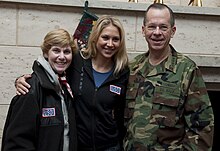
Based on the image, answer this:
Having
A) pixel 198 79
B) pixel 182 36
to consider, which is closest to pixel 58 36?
pixel 198 79

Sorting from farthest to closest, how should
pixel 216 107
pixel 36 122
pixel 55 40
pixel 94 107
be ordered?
pixel 216 107, pixel 94 107, pixel 55 40, pixel 36 122

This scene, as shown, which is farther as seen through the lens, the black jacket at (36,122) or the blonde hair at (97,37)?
the blonde hair at (97,37)

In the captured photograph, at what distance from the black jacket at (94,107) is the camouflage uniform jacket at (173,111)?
0.35 ft

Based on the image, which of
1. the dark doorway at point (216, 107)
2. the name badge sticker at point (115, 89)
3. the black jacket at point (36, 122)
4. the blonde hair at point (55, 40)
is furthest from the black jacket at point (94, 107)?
the dark doorway at point (216, 107)

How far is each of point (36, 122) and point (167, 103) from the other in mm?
627

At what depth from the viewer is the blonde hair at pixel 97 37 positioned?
1970 mm

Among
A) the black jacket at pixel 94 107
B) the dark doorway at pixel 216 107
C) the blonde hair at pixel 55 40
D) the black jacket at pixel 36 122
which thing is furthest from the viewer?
the dark doorway at pixel 216 107

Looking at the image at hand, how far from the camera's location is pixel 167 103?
6.10 ft

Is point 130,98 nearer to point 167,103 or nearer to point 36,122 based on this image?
point 167,103

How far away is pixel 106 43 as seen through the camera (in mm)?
1959

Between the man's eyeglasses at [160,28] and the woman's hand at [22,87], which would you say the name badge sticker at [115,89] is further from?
the woman's hand at [22,87]

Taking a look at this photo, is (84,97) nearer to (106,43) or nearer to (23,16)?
(106,43)

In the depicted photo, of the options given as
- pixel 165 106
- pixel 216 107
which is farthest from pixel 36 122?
pixel 216 107

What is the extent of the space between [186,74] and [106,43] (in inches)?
16.9
